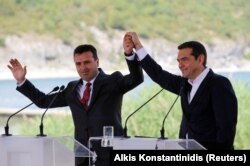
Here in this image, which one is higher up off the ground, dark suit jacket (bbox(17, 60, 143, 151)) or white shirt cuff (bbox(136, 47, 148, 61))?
white shirt cuff (bbox(136, 47, 148, 61))

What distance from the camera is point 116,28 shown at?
32.4ft

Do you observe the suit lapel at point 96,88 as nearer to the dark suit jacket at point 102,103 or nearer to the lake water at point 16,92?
the dark suit jacket at point 102,103

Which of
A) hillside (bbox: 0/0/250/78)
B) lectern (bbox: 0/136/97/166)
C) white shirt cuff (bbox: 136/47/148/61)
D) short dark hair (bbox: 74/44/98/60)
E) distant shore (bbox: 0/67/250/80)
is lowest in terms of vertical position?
lectern (bbox: 0/136/97/166)

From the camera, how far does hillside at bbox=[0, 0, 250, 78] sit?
987cm

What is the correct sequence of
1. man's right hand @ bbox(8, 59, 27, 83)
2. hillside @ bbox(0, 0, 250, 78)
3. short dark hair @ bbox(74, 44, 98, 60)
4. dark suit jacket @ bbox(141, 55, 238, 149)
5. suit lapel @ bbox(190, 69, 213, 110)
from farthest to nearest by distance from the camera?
hillside @ bbox(0, 0, 250, 78), man's right hand @ bbox(8, 59, 27, 83), short dark hair @ bbox(74, 44, 98, 60), suit lapel @ bbox(190, 69, 213, 110), dark suit jacket @ bbox(141, 55, 238, 149)

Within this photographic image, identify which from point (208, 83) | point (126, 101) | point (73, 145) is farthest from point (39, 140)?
point (126, 101)

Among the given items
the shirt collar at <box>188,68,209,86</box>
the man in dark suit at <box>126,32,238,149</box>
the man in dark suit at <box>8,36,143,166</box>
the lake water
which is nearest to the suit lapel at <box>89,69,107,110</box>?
the man in dark suit at <box>8,36,143,166</box>

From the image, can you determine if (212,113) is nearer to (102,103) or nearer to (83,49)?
(102,103)

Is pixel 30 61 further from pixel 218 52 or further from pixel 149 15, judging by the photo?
pixel 218 52

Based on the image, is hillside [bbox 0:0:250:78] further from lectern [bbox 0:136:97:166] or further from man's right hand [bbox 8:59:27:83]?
lectern [bbox 0:136:97:166]

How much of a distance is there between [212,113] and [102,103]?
0.86 meters

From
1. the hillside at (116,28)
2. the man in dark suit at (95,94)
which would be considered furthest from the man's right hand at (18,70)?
the hillside at (116,28)

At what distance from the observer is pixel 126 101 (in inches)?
330

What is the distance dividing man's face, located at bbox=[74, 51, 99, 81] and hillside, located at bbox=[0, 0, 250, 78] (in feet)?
15.3
